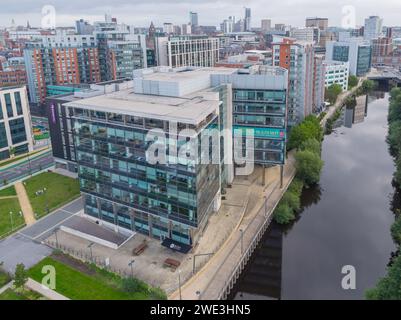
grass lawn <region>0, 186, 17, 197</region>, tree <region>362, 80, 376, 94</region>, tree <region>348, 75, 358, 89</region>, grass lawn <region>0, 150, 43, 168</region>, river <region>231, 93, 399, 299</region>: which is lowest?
river <region>231, 93, 399, 299</region>

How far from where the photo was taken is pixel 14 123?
84375 mm

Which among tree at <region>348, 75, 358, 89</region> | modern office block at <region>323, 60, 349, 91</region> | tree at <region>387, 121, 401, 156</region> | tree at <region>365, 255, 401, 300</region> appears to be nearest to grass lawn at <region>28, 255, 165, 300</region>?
tree at <region>365, 255, 401, 300</region>

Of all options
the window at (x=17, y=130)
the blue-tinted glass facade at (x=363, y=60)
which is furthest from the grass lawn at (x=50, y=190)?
the blue-tinted glass facade at (x=363, y=60)

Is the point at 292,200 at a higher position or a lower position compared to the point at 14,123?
lower

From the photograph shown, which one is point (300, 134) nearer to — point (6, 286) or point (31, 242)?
point (31, 242)

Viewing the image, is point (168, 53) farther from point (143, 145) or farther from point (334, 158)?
point (143, 145)

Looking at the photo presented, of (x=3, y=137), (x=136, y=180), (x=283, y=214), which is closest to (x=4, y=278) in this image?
(x=136, y=180)

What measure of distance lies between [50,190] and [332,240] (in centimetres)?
4657

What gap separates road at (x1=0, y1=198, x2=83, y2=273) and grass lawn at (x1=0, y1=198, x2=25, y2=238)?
1863 mm

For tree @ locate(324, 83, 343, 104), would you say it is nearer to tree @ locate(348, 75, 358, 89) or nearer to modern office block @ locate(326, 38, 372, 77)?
tree @ locate(348, 75, 358, 89)

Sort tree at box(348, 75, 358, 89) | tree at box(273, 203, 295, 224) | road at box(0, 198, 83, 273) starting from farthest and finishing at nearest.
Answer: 1. tree at box(348, 75, 358, 89)
2. tree at box(273, 203, 295, 224)
3. road at box(0, 198, 83, 273)

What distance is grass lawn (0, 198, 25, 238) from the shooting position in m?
54.8

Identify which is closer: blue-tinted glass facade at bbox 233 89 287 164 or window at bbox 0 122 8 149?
blue-tinted glass facade at bbox 233 89 287 164

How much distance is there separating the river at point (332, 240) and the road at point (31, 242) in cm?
2522
